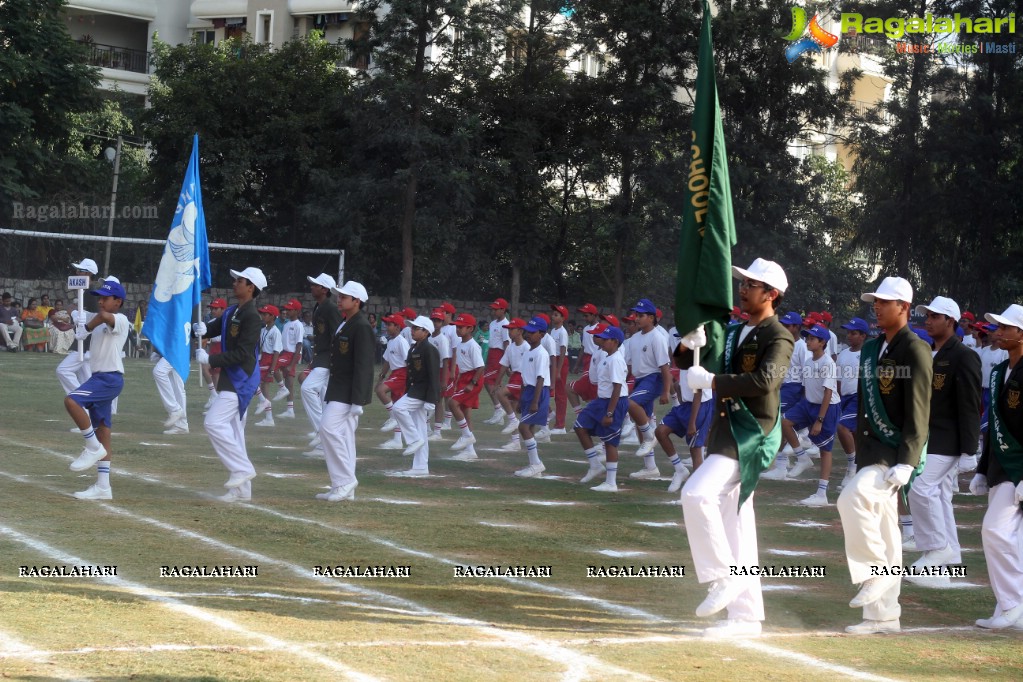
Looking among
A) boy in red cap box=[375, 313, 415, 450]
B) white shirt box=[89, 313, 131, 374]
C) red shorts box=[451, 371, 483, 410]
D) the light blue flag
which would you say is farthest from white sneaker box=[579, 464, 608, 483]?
white shirt box=[89, 313, 131, 374]

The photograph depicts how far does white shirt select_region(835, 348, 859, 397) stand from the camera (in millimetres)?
15230

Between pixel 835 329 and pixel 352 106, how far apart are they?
1604 cm

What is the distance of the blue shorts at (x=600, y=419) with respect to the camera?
14.6m

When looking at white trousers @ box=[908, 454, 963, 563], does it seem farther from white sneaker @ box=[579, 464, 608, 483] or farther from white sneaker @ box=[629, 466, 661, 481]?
white sneaker @ box=[629, 466, 661, 481]

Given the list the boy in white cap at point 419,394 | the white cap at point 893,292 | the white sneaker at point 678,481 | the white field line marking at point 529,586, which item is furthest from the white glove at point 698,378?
the boy in white cap at point 419,394

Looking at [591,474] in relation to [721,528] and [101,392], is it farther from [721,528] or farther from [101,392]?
[721,528]

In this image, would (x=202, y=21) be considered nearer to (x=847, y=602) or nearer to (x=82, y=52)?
(x=82, y=52)

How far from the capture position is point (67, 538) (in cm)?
970

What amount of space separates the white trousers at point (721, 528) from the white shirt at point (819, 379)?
736cm

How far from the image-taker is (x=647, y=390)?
624 inches

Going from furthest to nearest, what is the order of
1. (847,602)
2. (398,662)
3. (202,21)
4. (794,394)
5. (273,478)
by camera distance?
1. (202,21)
2. (794,394)
3. (273,478)
4. (847,602)
5. (398,662)

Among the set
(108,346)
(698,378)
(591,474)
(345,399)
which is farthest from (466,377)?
(698,378)

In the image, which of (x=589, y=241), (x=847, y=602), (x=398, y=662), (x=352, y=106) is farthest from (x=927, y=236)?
(x=398, y=662)

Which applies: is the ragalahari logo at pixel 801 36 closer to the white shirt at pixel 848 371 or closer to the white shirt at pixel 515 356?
the white shirt at pixel 515 356
